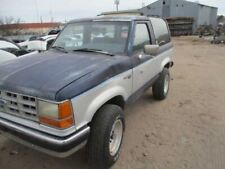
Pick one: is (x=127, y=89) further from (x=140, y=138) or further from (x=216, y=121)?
(x=216, y=121)

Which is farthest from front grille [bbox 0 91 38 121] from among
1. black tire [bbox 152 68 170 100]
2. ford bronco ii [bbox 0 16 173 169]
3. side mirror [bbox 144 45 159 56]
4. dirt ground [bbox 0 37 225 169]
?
black tire [bbox 152 68 170 100]

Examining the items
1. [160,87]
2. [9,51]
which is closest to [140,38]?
[160,87]

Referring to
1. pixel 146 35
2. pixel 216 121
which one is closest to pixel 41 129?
pixel 146 35

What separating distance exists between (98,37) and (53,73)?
1372 millimetres

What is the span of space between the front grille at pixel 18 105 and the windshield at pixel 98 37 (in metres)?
1.43

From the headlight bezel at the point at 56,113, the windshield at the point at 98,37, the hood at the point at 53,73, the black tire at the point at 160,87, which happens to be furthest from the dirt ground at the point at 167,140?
the windshield at the point at 98,37

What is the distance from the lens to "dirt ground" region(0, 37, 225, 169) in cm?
333

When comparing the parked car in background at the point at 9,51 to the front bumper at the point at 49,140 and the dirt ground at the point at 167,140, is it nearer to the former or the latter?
the dirt ground at the point at 167,140

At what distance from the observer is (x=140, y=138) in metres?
4.03

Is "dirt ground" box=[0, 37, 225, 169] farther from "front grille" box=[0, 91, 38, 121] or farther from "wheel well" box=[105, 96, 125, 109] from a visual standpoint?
"front grille" box=[0, 91, 38, 121]

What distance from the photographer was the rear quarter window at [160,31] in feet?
16.3

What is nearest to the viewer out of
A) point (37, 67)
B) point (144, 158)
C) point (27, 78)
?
point (27, 78)

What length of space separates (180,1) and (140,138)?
112 feet

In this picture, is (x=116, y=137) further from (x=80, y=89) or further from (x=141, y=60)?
(x=141, y=60)
